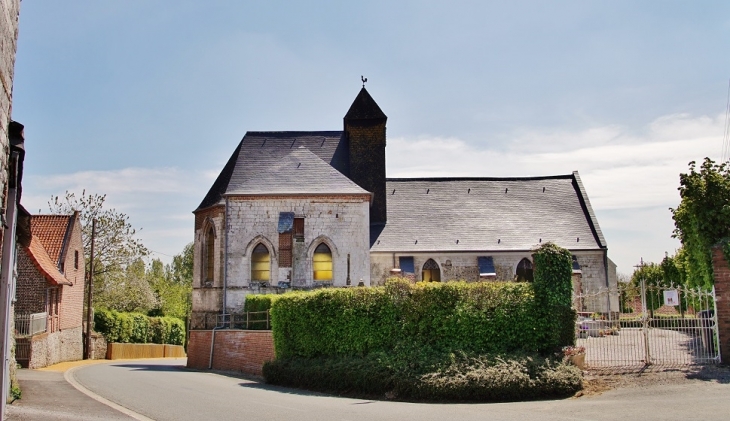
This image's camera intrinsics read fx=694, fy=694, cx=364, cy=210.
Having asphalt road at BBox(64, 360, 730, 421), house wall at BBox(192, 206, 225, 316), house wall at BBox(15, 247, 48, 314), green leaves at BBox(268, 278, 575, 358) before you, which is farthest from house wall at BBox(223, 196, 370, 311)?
asphalt road at BBox(64, 360, 730, 421)

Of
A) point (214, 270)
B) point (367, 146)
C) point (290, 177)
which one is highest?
point (367, 146)

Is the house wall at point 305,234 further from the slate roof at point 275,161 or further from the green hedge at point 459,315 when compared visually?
the green hedge at point 459,315

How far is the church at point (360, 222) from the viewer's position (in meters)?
30.1

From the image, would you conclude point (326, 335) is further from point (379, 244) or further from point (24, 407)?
point (379, 244)

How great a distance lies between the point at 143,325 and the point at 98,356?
5.77m

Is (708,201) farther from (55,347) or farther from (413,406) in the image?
(55,347)

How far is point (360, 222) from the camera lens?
30.5 m

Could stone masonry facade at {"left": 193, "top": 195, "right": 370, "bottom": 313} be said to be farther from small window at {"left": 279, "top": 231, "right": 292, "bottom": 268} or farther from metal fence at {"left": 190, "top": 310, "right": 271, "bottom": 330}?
metal fence at {"left": 190, "top": 310, "right": 271, "bottom": 330}

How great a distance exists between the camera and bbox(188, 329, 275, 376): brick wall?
75.7ft

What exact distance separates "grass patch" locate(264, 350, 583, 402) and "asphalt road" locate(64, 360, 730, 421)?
0.58 m

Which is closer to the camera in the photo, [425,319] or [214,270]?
[425,319]

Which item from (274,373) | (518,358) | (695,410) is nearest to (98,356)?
(274,373)

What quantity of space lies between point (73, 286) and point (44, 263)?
20.1 feet

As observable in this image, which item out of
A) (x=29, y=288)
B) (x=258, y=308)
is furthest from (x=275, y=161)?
(x=29, y=288)
